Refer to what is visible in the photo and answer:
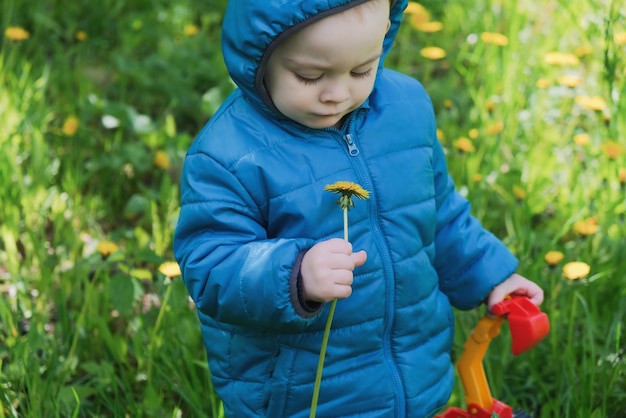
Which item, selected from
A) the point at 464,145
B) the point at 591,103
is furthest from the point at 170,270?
the point at 591,103

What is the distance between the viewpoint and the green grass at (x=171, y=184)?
209 centimetres

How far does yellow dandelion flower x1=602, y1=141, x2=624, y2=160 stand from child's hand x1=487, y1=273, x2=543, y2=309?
0.77 meters

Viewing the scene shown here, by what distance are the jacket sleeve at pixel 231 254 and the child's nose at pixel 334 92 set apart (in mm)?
206

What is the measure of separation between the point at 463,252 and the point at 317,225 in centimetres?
40

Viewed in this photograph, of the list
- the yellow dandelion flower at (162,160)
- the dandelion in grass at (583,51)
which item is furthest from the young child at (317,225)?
the dandelion in grass at (583,51)

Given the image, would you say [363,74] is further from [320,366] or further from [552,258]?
[552,258]

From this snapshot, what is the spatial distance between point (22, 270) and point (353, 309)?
3.72ft

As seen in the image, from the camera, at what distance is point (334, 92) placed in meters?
1.56

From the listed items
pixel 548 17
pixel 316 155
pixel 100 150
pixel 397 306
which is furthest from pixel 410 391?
pixel 548 17

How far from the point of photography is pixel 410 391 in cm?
175

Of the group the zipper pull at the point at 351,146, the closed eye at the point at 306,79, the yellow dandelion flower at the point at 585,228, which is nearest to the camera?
the closed eye at the point at 306,79

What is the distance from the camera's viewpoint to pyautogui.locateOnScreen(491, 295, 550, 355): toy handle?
175 centimetres

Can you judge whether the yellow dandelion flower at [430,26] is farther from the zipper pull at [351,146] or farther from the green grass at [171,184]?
the zipper pull at [351,146]

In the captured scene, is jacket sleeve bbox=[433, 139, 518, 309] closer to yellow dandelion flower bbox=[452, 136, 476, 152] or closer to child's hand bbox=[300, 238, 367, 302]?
child's hand bbox=[300, 238, 367, 302]
